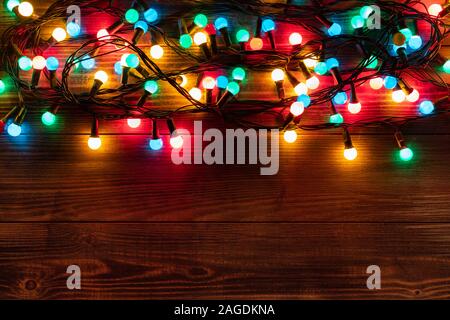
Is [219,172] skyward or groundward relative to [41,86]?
groundward

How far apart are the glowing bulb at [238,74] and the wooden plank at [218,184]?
22 centimetres

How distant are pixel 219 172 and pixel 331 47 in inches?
18.5

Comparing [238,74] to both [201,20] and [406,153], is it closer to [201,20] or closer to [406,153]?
[201,20]

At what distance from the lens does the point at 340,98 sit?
1102 mm

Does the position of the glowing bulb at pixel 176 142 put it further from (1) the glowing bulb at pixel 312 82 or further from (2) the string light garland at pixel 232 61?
(1) the glowing bulb at pixel 312 82

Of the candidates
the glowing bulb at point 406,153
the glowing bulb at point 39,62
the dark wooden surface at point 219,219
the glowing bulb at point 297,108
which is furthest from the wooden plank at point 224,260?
the glowing bulb at point 39,62

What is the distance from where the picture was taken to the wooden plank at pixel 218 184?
1.08 meters

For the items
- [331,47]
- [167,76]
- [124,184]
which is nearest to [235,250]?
[124,184]

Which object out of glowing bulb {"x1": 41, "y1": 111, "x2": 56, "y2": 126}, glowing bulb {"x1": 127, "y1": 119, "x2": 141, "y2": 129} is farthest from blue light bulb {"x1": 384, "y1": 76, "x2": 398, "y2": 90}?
glowing bulb {"x1": 41, "y1": 111, "x2": 56, "y2": 126}

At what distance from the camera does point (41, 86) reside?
113cm

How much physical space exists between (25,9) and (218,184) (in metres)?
0.71

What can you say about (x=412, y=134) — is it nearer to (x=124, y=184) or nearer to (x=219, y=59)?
(x=219, y=59)

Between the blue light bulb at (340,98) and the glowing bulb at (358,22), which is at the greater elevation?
the glowing bulb at (358,22)

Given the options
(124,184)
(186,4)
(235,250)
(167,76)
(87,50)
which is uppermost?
(186,4)
